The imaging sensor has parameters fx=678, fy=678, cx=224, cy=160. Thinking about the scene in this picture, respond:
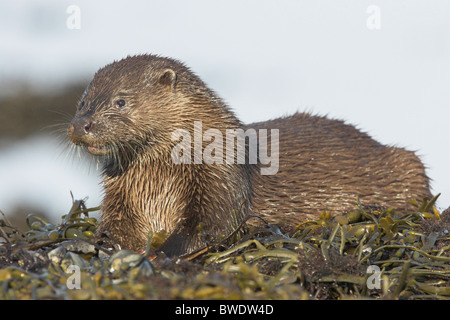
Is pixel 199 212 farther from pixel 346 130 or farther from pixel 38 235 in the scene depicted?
pixel 346 130

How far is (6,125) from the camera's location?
19922mm

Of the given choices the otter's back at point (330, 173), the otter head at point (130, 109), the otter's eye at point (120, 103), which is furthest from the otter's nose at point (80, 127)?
the otter's back at point (330, 173)

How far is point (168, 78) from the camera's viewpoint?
5.28 meters

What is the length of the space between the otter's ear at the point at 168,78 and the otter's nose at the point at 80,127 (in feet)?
2.37

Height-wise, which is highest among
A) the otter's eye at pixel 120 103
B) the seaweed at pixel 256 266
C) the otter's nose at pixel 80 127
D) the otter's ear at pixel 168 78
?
the otter's ear at pixel 168 78

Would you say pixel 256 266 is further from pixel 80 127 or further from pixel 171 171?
pixel 80 127

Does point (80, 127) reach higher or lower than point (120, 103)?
lower

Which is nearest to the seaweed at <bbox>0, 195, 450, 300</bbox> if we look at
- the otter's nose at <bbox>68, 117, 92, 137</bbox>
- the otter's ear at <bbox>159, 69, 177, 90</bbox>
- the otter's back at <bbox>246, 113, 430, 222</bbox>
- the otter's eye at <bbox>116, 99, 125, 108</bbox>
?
the otter's nose at <bbox>68, 117, 92, 137</bbox>

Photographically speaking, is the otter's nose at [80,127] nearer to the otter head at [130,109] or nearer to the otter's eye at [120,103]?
the otter head at [130,109]

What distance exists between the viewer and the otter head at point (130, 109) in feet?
16.1

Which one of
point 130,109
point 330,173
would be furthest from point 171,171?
point 330,173

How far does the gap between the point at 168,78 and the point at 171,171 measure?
0.75 metres

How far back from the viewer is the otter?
4.86 meters
